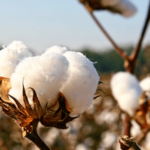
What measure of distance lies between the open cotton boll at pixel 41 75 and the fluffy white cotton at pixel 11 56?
2.0 inches

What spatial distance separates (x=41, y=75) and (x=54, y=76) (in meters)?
0.02

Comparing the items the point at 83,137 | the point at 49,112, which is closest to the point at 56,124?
the point at 49,112

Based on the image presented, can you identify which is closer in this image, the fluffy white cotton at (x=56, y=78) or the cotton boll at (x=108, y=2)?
the fluffy white cotton at (x=56, y=78)

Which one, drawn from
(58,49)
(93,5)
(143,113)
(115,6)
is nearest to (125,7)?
(115,6)

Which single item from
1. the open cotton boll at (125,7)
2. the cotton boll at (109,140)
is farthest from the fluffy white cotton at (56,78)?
Result: the cotton boll at (109,140)

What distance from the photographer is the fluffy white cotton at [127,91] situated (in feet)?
4.74

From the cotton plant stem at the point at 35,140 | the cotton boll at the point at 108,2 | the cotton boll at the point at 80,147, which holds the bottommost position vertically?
the cotton boll at the point at 80,147

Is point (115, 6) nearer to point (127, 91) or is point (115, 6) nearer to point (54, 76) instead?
point (127, 91)

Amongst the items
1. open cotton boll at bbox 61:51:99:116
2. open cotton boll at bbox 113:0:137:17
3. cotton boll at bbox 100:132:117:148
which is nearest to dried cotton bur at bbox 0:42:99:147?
open cotton boll at bbox 61:51:99:116

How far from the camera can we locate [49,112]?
55 centimetres

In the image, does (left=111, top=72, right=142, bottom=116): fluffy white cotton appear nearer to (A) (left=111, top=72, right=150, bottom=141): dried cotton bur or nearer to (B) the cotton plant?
(A) (left=111, top=72, right=150, bottom=141): dried cotton bur

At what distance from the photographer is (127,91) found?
1.52m

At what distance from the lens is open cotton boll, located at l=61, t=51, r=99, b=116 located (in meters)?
0.54

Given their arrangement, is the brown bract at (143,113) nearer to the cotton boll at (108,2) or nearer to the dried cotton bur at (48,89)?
the cotton boll at (108,2)
